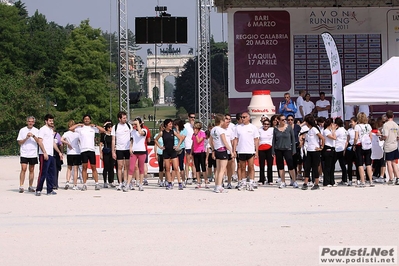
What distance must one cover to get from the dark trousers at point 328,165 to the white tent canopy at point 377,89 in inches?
123

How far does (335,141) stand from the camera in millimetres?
Answer: 19422

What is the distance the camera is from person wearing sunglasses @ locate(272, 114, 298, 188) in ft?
63.1

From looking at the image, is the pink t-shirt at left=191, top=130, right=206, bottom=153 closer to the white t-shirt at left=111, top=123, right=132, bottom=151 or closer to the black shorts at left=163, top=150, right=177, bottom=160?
the black shorts at left=163, top=150, right=177, bottom=160

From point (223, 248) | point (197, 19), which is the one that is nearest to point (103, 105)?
point (197, 19)

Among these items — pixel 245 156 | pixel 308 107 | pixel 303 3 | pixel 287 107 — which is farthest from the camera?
pixel 303 3

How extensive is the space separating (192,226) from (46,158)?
6259 mm

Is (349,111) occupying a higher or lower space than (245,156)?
higher

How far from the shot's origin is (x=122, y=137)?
19031mm

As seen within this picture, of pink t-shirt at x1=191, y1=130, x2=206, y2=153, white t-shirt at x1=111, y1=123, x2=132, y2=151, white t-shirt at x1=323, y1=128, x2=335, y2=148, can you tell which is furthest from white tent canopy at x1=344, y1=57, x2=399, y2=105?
white t-shirt at x1=111, y1=123, x2=132, y2=151

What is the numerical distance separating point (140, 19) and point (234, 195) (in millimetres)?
12842

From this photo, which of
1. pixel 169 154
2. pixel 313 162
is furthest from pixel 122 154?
pixel 313 162

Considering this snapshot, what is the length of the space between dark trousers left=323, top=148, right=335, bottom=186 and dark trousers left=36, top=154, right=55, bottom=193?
599 cm

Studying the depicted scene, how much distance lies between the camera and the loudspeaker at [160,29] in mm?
29000

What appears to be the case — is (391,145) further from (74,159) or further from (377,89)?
(74,159)
